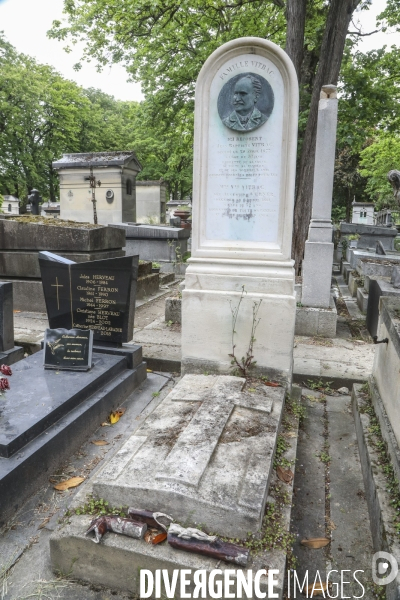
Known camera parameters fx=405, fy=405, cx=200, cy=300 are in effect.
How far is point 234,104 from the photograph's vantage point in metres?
3.63

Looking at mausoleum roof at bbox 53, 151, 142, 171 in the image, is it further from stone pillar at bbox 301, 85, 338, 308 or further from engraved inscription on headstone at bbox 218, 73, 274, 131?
engraved inscription on headstone at bbox 218, 73, 274, 131

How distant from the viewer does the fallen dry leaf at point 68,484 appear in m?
2.68

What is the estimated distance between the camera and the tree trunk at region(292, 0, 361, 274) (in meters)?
7.55

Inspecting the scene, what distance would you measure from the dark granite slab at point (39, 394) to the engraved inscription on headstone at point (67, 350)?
87 millimetres

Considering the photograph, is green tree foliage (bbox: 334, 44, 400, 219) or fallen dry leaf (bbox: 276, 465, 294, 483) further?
green tree foliage (bbox: 334, 44, 400, 219)

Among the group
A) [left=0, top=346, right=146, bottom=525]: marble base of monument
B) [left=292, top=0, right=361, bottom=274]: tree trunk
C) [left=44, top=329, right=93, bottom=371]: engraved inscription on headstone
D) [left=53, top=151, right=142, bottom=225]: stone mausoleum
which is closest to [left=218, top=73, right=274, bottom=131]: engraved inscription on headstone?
[left=44, top=329, right=93, bottom=371]: engraved inscription on headstone

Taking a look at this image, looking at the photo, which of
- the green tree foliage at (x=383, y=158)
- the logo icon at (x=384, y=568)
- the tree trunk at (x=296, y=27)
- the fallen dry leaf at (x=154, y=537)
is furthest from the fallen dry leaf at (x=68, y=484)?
the green tree foliage at (x=383, y=158)

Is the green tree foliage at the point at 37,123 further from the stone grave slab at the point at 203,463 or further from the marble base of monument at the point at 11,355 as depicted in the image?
the stone grave slab at the point at 203,463

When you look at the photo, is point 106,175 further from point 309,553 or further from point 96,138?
point 96,138

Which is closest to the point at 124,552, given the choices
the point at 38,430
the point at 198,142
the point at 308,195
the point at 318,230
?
the point at 38,430

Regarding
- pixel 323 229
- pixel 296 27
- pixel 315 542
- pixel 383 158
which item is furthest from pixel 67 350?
pixel 383 158

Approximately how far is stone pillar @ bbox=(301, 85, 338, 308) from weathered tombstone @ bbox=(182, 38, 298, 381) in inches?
108

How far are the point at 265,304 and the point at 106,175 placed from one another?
1294cm

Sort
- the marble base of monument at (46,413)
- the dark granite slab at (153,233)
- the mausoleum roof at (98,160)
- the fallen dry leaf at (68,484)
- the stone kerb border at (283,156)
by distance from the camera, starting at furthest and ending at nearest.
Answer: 1. the mausoleum roof at (98,160)
2. the dark granite slab at (153,233)
3. the stone kerb border at (283,156)
4. the fallen dry leaf at (68,484)
5. the marble base of monument at (46,413)
